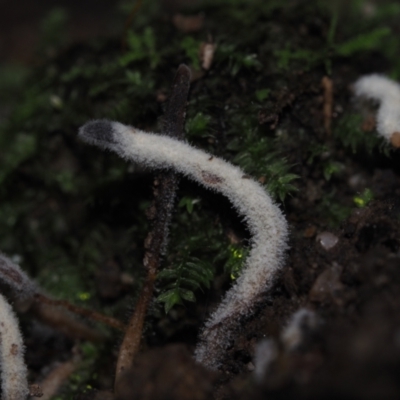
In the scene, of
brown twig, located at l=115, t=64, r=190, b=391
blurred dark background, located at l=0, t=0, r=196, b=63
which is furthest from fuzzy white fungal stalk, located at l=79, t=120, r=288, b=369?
blurred dark background, located at l=0, t=0, r=196, b=63

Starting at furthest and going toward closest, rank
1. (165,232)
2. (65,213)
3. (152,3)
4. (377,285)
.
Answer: (152,3), (65,213), (165,232), (377,285)

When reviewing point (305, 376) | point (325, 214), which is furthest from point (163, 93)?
point (305, 376)

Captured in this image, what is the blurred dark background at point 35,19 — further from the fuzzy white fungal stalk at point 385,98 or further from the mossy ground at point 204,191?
the fuzzy white fungal stalk at point 385,98

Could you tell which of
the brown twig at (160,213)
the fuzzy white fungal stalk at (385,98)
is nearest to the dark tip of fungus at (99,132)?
the brown twig at (160,213)

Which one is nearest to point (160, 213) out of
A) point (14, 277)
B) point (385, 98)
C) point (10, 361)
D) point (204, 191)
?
point (204, 191)

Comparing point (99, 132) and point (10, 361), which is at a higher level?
point (99, 132)

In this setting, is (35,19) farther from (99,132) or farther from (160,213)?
(160,213)

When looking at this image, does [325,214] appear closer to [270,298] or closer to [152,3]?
[270,298]

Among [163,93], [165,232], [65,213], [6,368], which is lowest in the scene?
[6,368]
